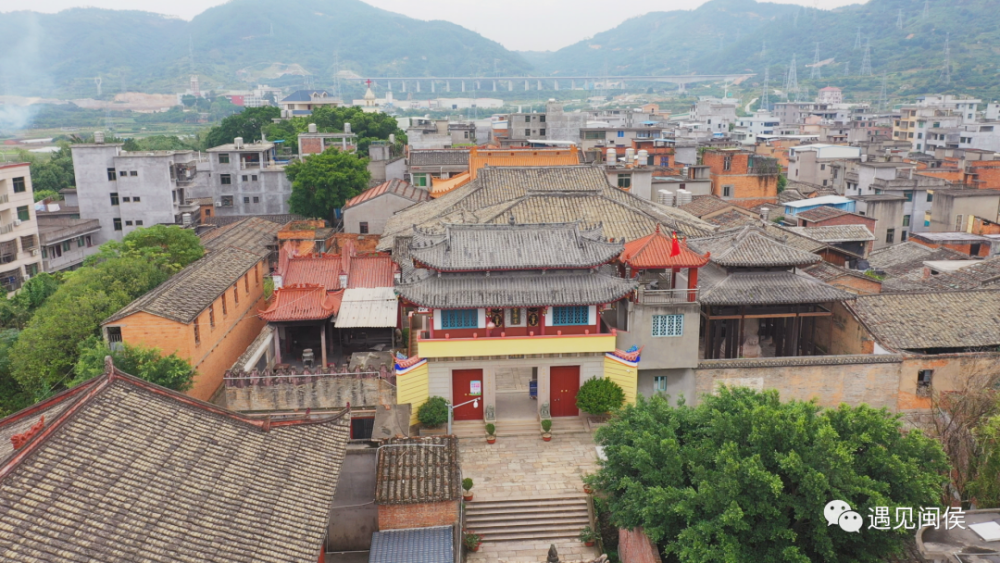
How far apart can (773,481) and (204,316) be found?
68.1ft

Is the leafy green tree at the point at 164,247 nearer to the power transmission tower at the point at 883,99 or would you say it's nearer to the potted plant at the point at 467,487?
the potted plant at the point at 467,487

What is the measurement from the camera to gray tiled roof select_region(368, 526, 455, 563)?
734 inches

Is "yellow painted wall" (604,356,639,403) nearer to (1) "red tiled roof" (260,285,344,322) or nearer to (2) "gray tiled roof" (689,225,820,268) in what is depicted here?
(2) "gray tiled roof" (689,225,820,268)

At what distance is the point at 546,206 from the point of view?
3616 cm

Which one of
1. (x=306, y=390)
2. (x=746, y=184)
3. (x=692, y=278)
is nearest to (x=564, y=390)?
(x=692, y=278)

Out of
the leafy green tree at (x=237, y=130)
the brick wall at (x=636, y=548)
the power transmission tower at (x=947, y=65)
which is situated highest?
the power transmission tower at (x=947, y=65)

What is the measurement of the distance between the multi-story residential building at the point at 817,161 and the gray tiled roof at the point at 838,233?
33919mm

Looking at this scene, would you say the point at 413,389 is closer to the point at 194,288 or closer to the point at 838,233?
the point at 194,288

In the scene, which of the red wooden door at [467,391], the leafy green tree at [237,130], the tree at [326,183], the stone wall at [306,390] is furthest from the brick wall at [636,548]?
the leafy green tree at [237,130]

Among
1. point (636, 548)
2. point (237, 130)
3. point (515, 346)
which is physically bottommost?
point (636, 548)

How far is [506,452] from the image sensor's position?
83.1 feet

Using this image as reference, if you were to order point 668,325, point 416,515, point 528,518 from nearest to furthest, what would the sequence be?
point 416,515, point 528,518, point 668,325

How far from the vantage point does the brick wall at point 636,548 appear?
61.7 ft

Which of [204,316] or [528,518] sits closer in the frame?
[528,518]
